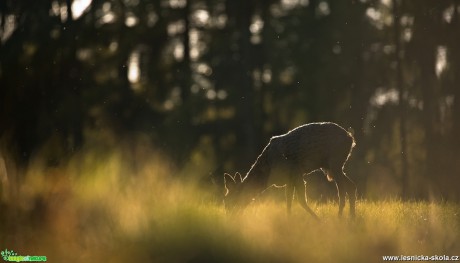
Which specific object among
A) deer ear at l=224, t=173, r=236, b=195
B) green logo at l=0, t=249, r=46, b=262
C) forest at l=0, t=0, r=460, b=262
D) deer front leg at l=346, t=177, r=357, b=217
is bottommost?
deer front leg at l=346, t=177, r=357, b=217

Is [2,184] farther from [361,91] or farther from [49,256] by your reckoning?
[361,91]

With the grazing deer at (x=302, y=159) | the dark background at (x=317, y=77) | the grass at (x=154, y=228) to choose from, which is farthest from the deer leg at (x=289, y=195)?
the dark background at (x=317, y=77)

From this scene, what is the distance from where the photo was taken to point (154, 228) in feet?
26.5

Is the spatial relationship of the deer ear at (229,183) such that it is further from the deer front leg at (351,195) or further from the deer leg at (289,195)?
the deer front leg at (351,195)

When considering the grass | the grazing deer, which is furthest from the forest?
the grass

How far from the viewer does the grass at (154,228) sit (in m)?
7.43

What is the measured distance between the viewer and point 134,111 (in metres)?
19.0

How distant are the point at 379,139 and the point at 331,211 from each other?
11.3 metres

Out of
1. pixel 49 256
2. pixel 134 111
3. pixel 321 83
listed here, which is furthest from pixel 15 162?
pixel 321 83

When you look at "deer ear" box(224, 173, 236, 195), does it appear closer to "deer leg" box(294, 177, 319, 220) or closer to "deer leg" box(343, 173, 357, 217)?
"deer leg" box(294, 177, 319, 220)

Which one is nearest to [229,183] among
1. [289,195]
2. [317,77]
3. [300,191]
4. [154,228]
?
[289,195]

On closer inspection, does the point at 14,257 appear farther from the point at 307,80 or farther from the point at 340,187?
the point at 307,80

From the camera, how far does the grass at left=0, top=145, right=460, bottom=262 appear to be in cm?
743

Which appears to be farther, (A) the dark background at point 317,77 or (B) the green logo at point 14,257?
(A) the dark background at point 317,77
